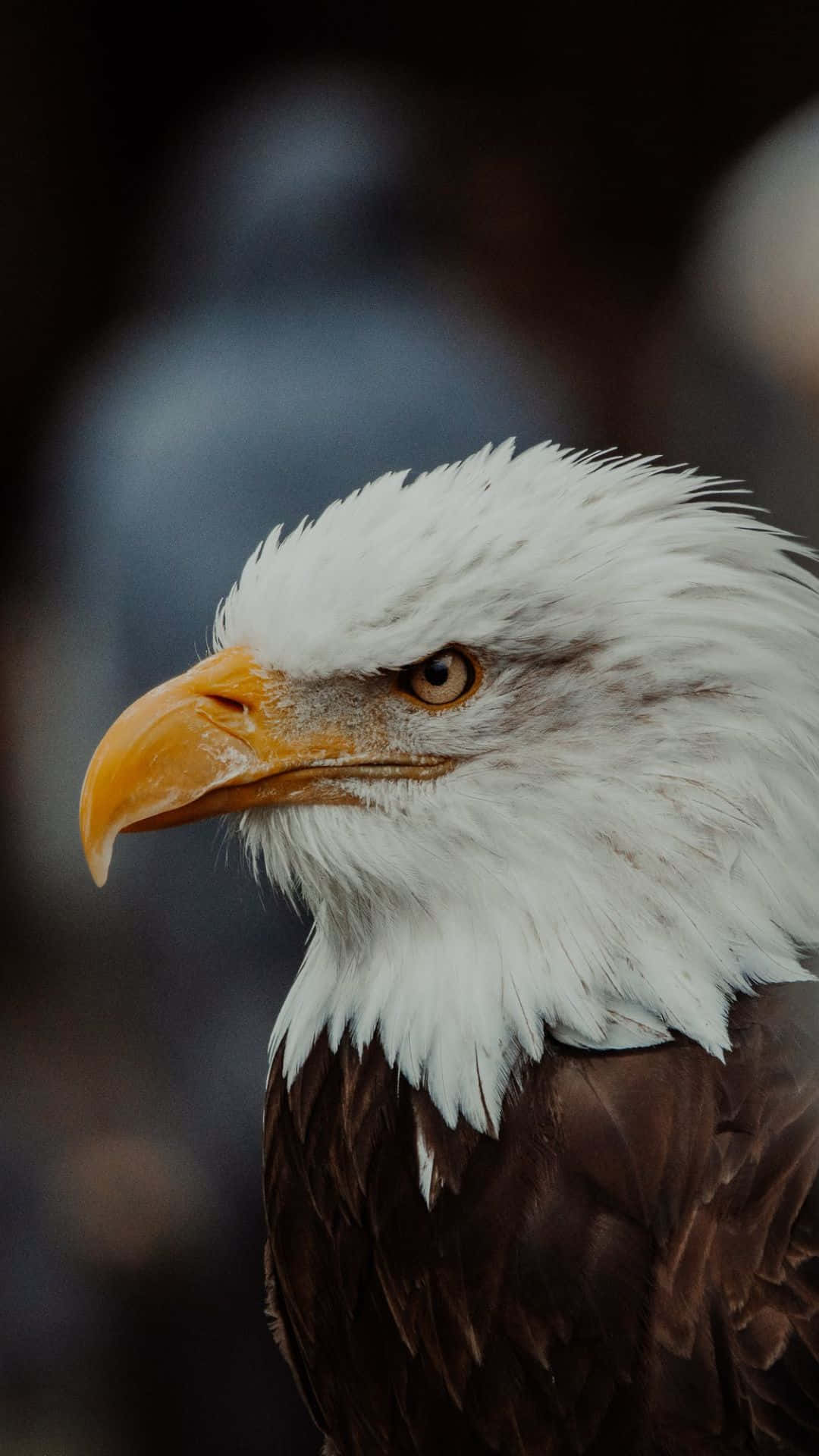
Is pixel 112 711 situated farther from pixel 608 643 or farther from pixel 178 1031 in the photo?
pixel 608 643

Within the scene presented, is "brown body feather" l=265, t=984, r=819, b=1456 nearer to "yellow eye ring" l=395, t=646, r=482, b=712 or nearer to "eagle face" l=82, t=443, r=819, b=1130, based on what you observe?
"eagle face" l=82, t=443, r=819, b=1130

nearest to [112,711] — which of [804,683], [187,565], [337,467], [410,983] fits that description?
[187,565]

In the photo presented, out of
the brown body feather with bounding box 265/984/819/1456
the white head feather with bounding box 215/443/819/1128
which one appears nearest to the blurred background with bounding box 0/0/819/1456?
the white head feather with bounding box 215/443/819/1128

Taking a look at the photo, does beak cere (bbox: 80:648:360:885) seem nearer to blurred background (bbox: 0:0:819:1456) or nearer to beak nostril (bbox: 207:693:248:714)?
beak nostril (bbox: 207:693:248:714)

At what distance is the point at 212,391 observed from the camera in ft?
2.66

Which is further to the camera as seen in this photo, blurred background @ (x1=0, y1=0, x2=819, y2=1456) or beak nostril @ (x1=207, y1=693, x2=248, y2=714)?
blurred background @ (x1=0, y1=0, x2=819, y2=1456)

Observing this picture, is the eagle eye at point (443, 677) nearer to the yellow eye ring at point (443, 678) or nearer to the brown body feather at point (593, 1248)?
the yellow eye ring at point (443, 678)

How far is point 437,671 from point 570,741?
0.07 metres

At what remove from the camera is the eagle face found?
0.50 m

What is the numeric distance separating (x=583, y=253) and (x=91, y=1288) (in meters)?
0.79

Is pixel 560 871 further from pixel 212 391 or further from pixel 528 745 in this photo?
pixel 212 391

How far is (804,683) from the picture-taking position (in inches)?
20.8

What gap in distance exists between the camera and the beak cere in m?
0.52

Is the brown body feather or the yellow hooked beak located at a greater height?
the yellow hooked beak
